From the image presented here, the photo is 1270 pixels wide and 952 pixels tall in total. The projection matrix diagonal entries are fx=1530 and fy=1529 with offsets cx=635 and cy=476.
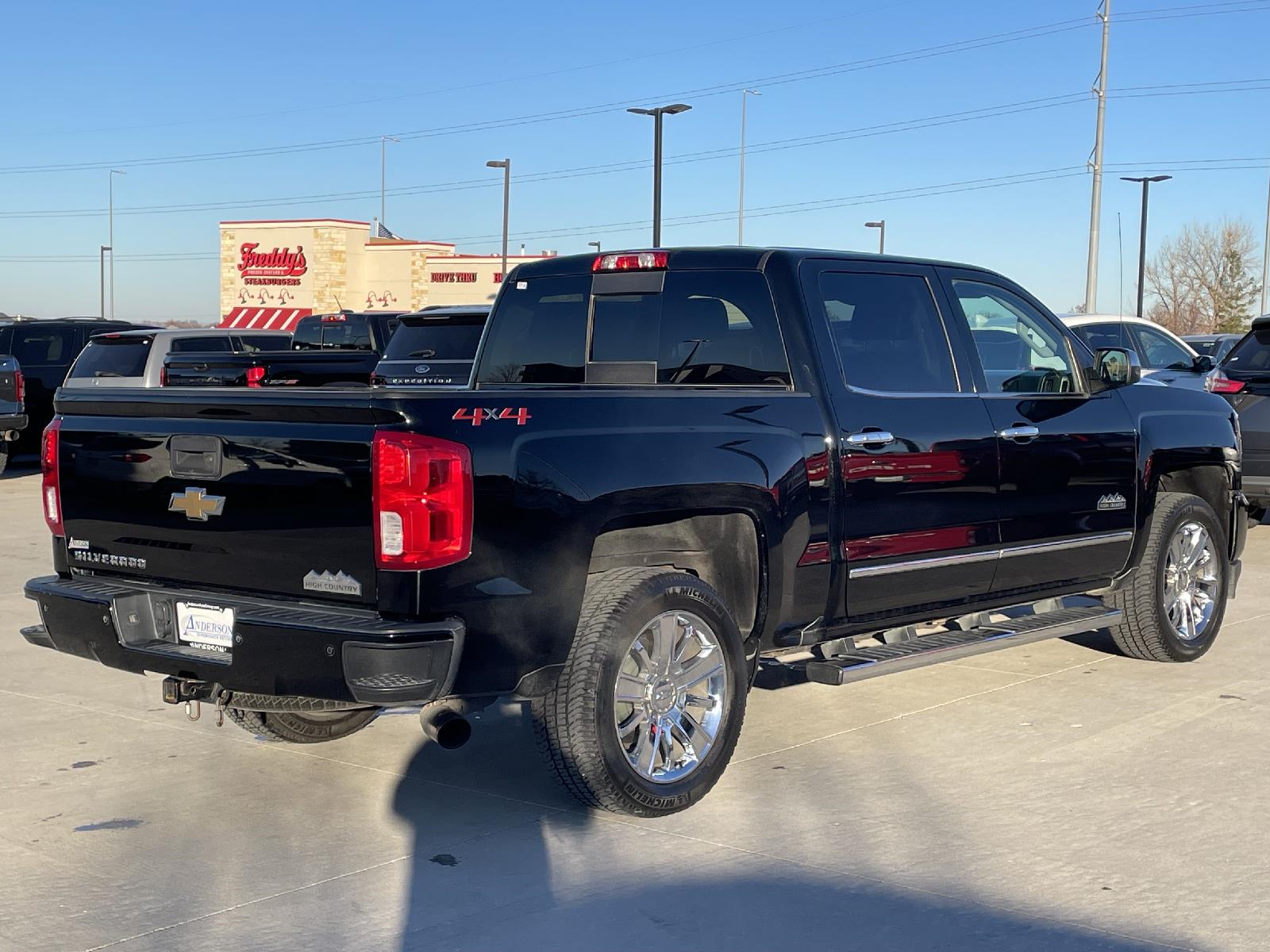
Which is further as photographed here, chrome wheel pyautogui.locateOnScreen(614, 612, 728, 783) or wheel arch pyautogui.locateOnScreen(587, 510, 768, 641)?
wheel arch pyautogui.locateOnScreen(587, 510, 768, 641)

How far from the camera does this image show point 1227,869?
4664 millimetres

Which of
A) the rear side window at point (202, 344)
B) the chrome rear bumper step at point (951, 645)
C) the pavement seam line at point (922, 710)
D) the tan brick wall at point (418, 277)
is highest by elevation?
the tan brick wall at point (418, 277)

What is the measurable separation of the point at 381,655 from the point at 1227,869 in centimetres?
265

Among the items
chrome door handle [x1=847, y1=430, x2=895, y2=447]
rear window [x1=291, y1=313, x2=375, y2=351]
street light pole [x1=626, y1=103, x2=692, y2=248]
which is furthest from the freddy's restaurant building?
chrome door handle [x1=847, y1=430, x2=895, y2=447]

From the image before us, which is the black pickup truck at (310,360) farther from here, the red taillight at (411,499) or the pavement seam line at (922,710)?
the red taillight at (411,499)

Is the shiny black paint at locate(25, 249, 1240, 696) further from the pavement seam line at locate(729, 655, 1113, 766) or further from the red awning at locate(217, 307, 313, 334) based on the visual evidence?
the red awning at locate(217, 307, 313, 334)

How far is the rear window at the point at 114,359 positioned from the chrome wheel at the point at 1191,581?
12.4 meters

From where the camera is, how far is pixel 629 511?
5.14m

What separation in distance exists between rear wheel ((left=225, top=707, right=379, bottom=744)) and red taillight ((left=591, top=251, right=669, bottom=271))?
2121mm

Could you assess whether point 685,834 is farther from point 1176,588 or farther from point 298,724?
point 1176,588

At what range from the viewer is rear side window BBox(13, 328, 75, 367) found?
20.3m

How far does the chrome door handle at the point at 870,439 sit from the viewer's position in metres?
5.88

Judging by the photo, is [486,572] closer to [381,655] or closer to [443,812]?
[381,655]

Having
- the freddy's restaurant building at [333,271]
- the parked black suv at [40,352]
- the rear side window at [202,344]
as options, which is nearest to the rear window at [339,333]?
the rear side window at [202,344]
